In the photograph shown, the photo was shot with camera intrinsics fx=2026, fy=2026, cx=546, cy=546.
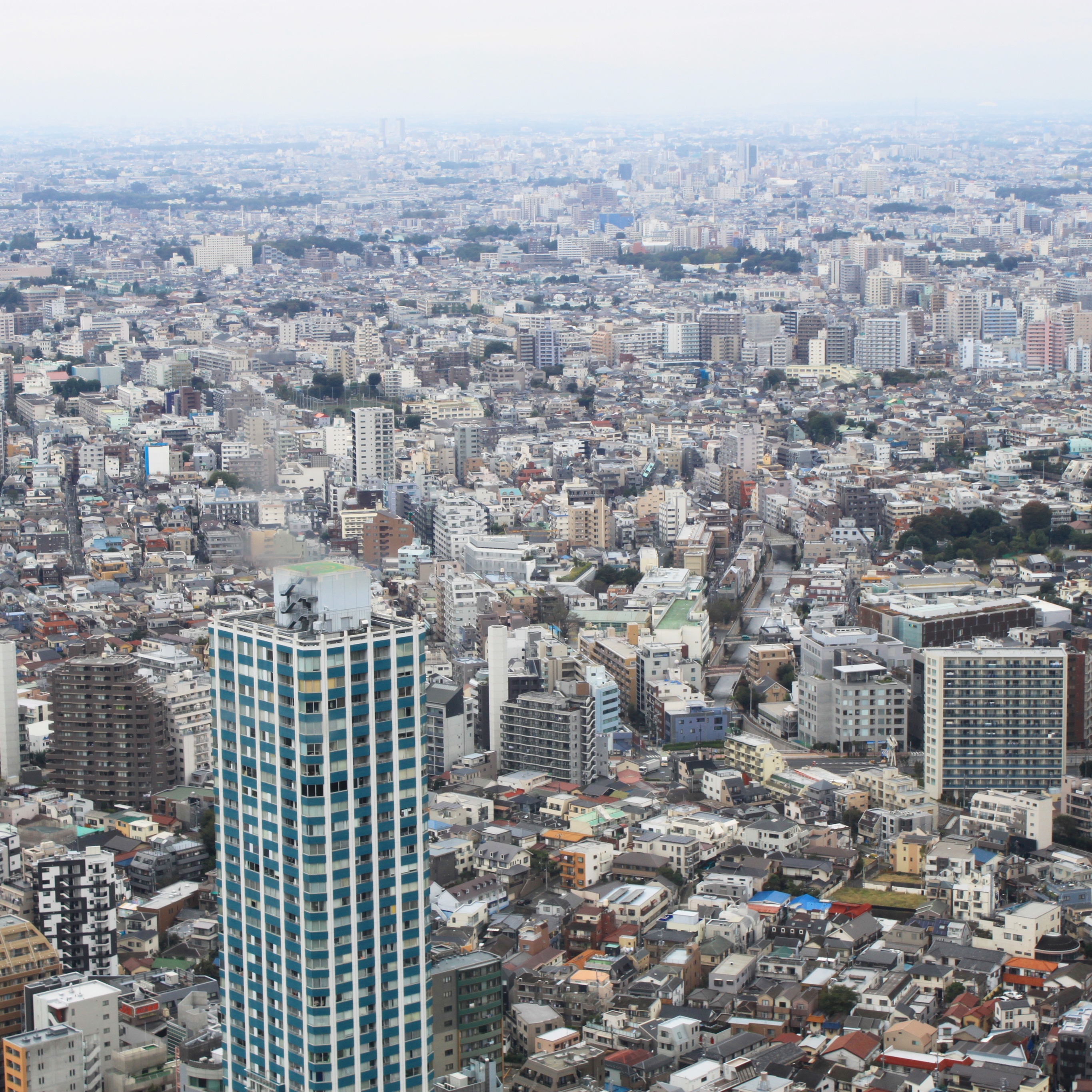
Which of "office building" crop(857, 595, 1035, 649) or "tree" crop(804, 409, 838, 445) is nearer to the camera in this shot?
"office building" crop(857, 595, 1035, 649)

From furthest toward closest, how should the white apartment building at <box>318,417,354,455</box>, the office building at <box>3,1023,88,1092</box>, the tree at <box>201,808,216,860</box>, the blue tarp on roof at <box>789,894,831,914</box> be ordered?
the white apartment building at <box>318,417,354,455</box>, the tree at <box>201,808,216,860</box>, the blue tarp on roof at <box>789,894,831,914</box>, the office building at <box>3,1023,88,1092</box>

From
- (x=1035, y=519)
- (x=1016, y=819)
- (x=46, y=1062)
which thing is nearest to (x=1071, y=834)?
(x=1016, y=819)

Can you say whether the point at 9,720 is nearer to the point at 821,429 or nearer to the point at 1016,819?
the point at 1016,819

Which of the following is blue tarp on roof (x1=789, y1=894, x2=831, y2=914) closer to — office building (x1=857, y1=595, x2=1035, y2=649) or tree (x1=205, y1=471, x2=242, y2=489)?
Result: office building (x1=857, y1=595, x2=1035, y2=649)

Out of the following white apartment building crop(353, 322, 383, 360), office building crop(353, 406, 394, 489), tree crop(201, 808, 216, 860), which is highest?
white apartment building crop(353, 322, 383, 360)

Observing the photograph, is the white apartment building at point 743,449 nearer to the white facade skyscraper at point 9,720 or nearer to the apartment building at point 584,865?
the white facade skyscraper at point 9,720

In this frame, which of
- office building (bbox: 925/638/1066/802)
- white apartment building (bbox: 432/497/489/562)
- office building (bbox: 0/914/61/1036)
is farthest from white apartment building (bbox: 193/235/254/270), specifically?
office building (bbox: 0/914/61/1036)
